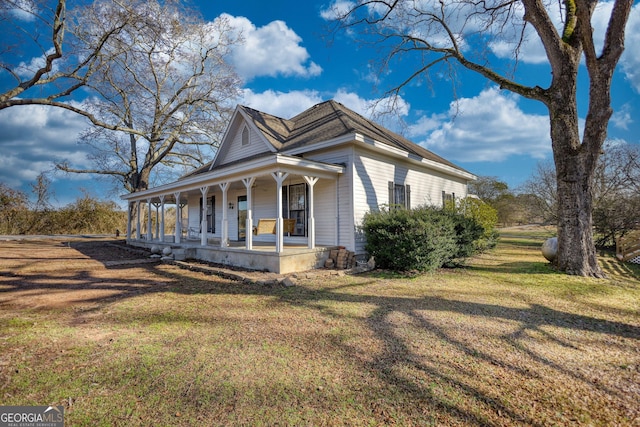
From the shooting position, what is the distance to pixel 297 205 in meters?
10.9

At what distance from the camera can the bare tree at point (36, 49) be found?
938cm

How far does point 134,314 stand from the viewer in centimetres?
503

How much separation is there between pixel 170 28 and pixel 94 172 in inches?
640

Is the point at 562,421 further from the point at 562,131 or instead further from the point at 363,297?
the point at 562,131

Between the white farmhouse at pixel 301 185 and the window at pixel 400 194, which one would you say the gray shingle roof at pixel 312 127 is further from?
the window at pixel 400 194

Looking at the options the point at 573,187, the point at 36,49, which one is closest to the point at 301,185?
the point at 573,187

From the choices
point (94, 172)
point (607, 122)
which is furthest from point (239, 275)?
point (94, 172)

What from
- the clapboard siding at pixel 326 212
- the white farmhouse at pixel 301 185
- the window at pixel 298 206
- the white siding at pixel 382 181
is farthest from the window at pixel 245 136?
the white siding at pixel 382 181

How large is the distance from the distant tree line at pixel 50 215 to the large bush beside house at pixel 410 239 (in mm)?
26226

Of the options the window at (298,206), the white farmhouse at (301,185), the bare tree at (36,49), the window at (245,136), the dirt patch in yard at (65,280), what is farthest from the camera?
the window at (245,136)

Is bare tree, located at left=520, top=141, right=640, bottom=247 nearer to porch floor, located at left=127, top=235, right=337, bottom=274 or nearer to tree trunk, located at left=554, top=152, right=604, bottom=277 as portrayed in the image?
tree trunk, located at left=554, top=152, right=604, bottom=277

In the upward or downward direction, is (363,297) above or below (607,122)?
below

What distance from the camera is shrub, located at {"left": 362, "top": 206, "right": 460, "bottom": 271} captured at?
802cm

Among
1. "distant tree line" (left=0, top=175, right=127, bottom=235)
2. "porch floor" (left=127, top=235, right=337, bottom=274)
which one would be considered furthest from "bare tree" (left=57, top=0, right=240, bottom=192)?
"porch floor" (left=127, top=235, right=337, bottom=274)
